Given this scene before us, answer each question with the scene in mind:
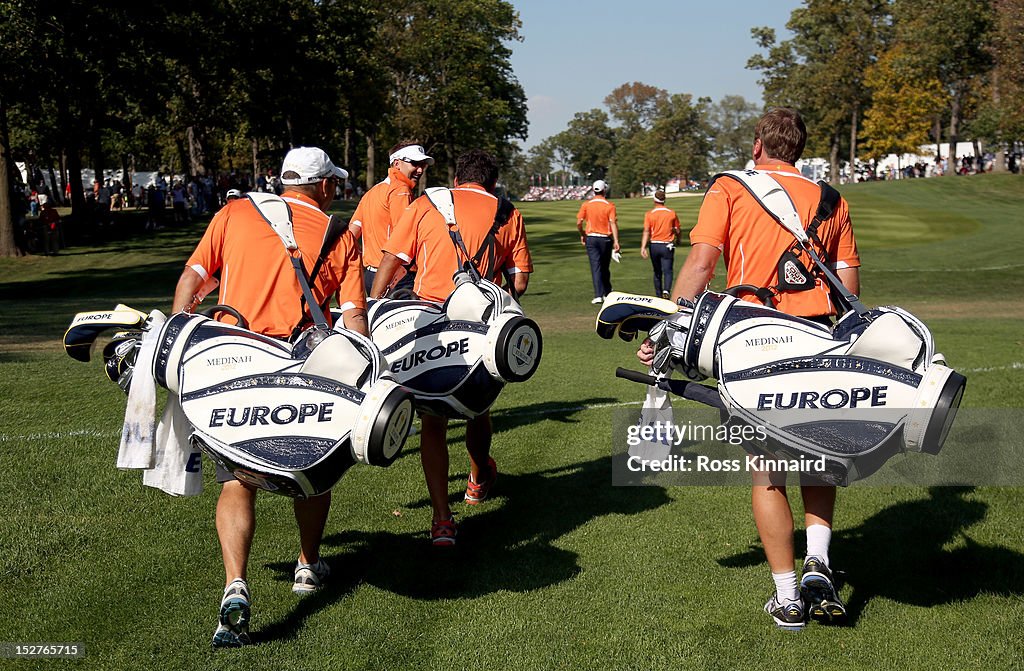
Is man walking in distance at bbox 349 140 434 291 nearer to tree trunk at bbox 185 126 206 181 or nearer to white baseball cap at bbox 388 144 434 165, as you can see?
white baseball cap at bbox 388 144 434 165

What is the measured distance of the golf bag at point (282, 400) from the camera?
407 centimetres

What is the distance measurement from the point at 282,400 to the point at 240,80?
42623mm

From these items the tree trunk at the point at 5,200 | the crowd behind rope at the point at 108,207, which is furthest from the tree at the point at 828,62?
the tree trunk at the point at 5,200

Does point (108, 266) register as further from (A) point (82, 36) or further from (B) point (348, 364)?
(B) point (348, 364)

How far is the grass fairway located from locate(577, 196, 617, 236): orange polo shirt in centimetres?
993

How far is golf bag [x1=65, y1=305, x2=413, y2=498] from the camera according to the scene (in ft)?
13.3

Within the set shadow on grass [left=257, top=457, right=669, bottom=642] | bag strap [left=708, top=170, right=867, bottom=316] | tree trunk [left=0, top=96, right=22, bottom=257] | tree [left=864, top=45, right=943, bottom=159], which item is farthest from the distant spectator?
tree [left=864, top=45, right=943, bottom=159]

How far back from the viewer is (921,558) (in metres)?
5.52

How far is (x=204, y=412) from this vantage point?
419cm

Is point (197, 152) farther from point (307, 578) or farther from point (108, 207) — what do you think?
point (307, 578)

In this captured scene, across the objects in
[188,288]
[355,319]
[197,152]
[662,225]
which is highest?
[197,152]

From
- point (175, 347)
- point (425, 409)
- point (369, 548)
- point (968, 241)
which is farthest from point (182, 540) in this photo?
point (968, 241)

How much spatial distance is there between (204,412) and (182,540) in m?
1.93

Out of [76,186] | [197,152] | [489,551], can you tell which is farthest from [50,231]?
[489,551]
